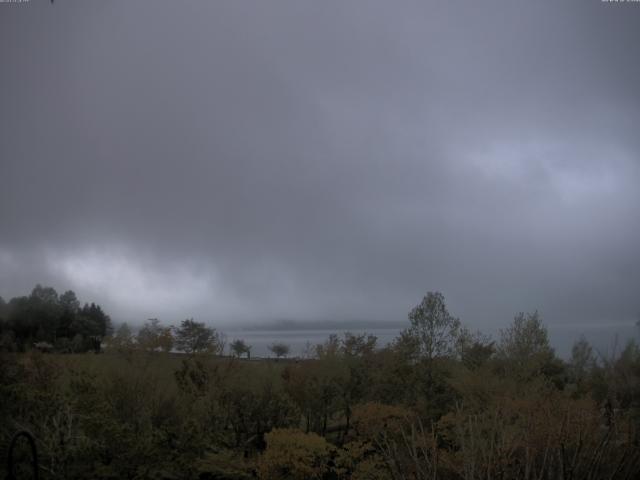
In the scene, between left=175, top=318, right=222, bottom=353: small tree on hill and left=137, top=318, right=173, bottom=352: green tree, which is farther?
left=175, top=318, right=222, bottom=353: small tree on hill

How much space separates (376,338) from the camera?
2330cm

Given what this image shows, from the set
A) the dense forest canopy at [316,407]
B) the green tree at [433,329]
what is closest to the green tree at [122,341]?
the dense forest canopy at [316,407]

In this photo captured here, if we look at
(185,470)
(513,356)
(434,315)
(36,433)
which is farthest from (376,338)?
(36,433)

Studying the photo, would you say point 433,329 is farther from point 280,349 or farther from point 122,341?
point 280,349

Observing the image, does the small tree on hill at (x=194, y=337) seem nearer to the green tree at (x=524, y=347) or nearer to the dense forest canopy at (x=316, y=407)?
the dense forest canopy at (x=316, y=407)

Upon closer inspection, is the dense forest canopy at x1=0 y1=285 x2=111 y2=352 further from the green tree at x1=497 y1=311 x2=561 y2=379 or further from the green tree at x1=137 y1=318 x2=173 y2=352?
the green tree at x1=497 y1=311 x2=561 y2=379

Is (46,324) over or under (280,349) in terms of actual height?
over

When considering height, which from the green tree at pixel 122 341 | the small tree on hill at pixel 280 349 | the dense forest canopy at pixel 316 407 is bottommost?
the small tree on hill at pixel 280 349

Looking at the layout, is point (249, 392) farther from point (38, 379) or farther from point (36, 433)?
point (36, 433)

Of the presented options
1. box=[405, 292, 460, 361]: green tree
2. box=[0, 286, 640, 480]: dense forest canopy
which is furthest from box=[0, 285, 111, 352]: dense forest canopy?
box=[405, 292, 460, 361]: green tree

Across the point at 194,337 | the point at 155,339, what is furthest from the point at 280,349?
the point at 155,339

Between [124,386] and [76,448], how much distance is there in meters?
5.00

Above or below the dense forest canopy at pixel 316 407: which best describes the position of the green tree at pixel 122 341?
above

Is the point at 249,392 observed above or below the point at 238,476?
above
